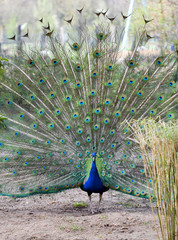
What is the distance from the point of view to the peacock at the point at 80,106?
16.9ft

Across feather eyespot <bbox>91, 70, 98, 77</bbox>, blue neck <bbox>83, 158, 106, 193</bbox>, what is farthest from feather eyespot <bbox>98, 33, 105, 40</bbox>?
blue neck <bbox>83, 158, 106, 193</bbox>

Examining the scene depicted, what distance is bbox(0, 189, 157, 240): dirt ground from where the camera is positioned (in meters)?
3.87

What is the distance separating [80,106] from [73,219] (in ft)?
5.26

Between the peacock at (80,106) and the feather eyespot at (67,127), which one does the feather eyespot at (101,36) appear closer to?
the peacock at (80,106)

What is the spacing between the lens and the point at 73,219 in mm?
4574

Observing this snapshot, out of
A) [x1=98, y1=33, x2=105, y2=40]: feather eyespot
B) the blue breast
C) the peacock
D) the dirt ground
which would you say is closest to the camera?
the dirt ground

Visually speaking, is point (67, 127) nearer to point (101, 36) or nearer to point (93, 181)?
point (93, 181)

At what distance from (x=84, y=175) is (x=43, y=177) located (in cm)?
59

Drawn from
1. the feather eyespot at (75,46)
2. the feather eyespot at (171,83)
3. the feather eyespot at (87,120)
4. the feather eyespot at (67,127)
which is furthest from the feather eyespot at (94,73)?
the feather eyespot at (171,83)

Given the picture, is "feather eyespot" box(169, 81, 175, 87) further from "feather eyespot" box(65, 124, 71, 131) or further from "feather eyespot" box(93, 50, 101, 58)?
"feather eyespot" box(65, 124, 71, 131)

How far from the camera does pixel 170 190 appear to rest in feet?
9.09

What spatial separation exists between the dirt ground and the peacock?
1.18ft

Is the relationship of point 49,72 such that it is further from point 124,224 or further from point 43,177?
point 124,224

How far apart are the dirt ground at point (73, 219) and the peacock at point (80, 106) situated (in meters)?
0.36
